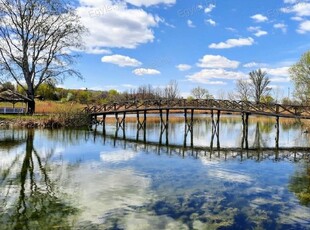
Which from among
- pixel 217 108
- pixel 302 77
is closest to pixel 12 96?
pixel 217 108

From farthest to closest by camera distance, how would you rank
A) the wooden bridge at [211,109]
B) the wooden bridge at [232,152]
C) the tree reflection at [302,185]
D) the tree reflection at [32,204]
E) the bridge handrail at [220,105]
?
the bridge handrail at [220,105] → the wooden bridge at [211,109] → the wooden bridge at [232,152] → the tree reflection at [302,185] → the tree reflection at [32,204]

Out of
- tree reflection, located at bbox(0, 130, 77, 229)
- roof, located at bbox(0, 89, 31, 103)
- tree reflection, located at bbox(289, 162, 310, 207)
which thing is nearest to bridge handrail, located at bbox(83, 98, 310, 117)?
roof, located at bbox(0, 89, 31, 103)

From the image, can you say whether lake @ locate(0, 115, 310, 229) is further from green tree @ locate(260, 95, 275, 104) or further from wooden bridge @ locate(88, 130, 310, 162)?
green tree @ locate(260, 95, 275, 104)

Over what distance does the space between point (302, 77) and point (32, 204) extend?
124 ft

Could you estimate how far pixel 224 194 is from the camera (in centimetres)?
920

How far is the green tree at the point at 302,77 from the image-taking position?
38.6m

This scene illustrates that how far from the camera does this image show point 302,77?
39.0 meters

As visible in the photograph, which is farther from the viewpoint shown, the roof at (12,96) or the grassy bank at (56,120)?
the roof at (12,96)

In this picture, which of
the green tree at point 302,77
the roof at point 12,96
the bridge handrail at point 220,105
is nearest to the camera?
the bridge handrail at point 220,105

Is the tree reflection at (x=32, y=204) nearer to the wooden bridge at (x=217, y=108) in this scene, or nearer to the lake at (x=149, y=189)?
the lake at (x=149, y=189)

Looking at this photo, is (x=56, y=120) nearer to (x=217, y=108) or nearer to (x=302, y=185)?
(x=217, y=108)

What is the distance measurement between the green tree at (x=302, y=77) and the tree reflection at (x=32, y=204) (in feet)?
115

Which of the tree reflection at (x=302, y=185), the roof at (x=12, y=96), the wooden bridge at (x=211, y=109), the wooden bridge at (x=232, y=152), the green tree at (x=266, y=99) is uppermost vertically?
the green tree at (x=266, y=99)

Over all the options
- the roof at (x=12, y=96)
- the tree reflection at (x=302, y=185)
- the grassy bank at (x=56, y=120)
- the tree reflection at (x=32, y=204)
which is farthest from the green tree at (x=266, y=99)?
the tree reflection at (x=32, y=204)
